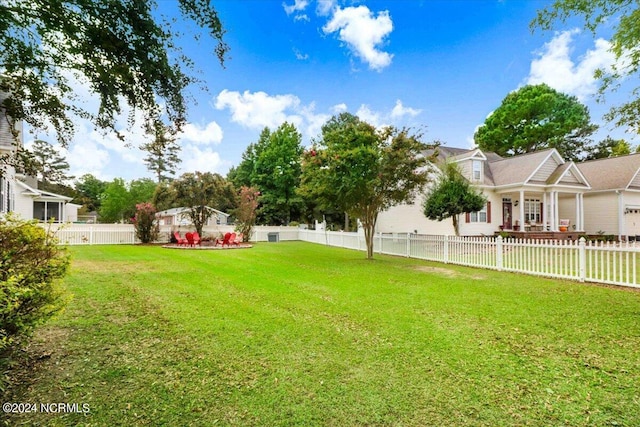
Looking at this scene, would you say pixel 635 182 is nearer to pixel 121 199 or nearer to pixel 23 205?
pixel 23 205

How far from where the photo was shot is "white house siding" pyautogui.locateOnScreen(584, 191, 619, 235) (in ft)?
69.2

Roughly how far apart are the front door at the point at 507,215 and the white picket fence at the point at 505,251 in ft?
22.8

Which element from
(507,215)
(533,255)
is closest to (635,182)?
(507,215)

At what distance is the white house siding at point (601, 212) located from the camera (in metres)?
21.1

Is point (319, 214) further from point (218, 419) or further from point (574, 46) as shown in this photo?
point (218, 419)

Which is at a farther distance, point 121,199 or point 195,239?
point 121,199

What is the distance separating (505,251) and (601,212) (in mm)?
18010

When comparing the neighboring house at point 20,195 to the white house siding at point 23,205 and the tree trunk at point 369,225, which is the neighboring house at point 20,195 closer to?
the white house siding at point 23,205

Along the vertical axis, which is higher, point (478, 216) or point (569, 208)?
point (569, 208)

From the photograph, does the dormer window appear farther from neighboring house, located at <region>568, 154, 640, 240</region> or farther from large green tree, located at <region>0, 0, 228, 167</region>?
large green tree, located at <region>0, 0, 228, 167</region>

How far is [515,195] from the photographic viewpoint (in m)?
21.0

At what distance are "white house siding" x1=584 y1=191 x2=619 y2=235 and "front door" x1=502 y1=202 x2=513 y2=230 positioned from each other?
634 cm

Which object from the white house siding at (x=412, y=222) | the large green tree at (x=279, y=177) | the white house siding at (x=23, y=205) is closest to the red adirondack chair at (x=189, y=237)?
the white house siding at (x=23, y=205)

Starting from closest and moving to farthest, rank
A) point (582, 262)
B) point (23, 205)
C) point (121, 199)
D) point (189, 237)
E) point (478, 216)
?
1. point (582, 262)
2. point (189, 237)
3. point (23, 205)
4. point (478, 216)
5. point (121, 199)
